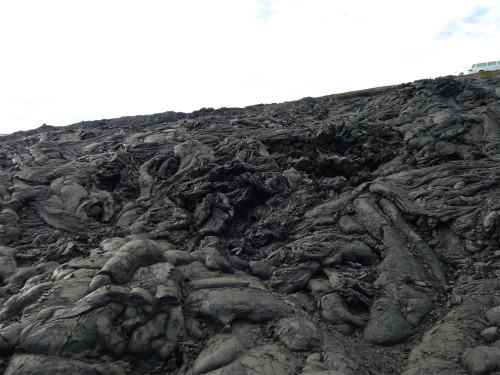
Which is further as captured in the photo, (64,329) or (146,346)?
(146,346)

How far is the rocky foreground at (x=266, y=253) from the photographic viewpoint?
9820mm

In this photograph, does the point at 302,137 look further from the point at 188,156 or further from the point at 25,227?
the point at 25,227

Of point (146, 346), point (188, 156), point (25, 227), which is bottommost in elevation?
point (146, 346)

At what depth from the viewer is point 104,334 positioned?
9.74m

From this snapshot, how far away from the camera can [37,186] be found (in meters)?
23.0

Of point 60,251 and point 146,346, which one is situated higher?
point 60,251

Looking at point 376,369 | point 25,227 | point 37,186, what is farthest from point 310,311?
point 37,186

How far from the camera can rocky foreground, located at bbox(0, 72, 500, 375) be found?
982cm

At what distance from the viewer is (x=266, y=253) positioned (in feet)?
55.0

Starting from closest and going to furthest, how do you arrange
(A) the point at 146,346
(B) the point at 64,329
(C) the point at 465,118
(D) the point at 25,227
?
1. (B) the point at 64,329
2. (A) the point at 146,346
3. (D) the point at 25,227
4. (C) the point at 465,118

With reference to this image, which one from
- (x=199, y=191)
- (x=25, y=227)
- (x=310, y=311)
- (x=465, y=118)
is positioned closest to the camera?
(x=310, y=311)

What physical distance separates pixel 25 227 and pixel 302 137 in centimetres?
2090

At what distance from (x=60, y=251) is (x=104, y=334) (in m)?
9.08

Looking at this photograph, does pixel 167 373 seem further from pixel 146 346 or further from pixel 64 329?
pixel 64 329
